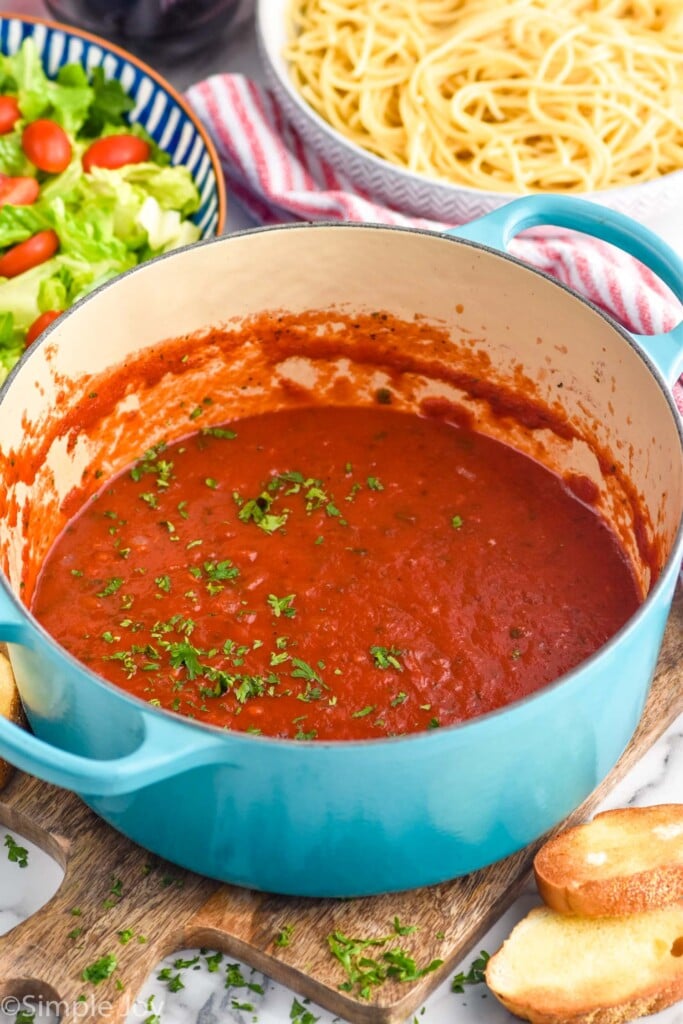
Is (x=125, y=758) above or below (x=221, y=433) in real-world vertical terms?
above

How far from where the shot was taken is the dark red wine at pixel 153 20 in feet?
15.4

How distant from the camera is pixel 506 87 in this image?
4551 mm

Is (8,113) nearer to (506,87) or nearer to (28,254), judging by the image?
(28,254)

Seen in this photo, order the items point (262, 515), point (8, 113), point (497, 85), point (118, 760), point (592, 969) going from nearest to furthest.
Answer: point (118, 760) → point (592, 969) → point (262, 515) → point (8, 113) → point (497, 85)

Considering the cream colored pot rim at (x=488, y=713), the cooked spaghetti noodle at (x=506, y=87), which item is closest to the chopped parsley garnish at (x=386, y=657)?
the cream colored pot rim at (x=488, y=713)

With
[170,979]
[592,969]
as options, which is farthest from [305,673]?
[592,969]

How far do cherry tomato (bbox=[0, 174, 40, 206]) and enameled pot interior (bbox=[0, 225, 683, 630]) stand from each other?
3.54ft

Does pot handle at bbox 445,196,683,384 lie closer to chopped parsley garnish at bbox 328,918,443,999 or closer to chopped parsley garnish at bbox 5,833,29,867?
chopped parsley garnish at bbox 328,918,443,999

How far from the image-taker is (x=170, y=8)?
15.4ft

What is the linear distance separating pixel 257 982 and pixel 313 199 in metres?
2.39

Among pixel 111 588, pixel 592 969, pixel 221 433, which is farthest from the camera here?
pixel 221 433

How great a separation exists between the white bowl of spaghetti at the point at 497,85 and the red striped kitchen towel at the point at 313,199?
14 centimetres

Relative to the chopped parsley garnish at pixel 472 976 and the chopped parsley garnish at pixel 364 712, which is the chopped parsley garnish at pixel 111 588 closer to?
the chopped parsley garnish at pixel 364 712

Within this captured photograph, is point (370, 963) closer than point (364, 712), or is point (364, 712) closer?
point (370, 963)
